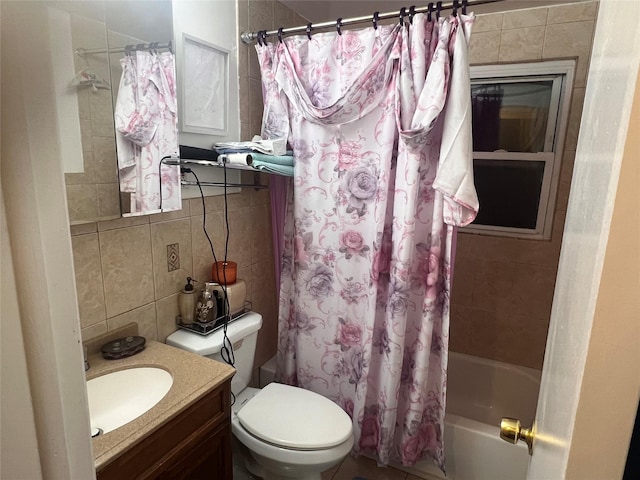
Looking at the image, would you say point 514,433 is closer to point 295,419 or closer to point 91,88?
point 295,419

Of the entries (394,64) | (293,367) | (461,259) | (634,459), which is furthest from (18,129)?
(461,259)

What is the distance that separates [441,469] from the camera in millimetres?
1820

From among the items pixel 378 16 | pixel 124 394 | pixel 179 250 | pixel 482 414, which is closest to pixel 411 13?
pixel 378 16

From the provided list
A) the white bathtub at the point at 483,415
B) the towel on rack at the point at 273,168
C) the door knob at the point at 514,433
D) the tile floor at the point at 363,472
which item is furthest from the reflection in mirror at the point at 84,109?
the white bathtub at the point at 483,415

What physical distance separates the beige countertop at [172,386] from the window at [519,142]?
5.57ft

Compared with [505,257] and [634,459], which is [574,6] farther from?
[634,459]

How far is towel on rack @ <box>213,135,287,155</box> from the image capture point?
68.4 inches

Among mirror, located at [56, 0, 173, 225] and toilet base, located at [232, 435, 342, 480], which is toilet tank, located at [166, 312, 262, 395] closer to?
toilet base, located at [232, 435, 342, 480]

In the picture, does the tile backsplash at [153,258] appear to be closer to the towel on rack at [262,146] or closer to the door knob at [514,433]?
the towel on rack at [262,146]

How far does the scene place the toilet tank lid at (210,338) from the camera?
155 centimetres

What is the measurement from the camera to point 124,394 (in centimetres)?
133

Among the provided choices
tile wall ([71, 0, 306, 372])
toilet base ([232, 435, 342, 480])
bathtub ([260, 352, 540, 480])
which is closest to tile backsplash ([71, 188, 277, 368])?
tile wall ([71, 0, 306, 372])

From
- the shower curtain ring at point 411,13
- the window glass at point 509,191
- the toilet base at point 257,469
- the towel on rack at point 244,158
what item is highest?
the shower curtain ring at point 411,13

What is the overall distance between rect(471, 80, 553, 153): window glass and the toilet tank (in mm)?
1633
